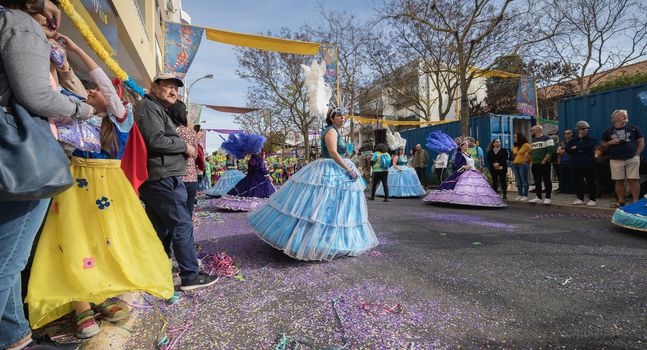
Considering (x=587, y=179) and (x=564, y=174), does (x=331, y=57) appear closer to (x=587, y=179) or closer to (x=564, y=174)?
(x=564, y=174)

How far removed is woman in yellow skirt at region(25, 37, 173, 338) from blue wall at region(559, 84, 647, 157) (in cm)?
949

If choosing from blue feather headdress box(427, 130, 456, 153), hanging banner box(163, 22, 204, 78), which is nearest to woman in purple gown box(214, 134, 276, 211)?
hanging banner box(163, 22, 204, 78)

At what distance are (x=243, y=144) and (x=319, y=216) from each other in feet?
13.2

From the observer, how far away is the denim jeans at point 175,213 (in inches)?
102

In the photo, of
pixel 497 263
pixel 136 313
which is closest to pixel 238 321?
pixel 136 313

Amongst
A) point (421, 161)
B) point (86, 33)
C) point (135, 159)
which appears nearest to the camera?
point (135, 159)

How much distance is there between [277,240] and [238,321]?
1.27 m

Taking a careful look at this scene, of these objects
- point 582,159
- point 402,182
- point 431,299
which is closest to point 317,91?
point 431,299

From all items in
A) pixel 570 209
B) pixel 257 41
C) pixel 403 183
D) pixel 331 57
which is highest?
pixel 331 57

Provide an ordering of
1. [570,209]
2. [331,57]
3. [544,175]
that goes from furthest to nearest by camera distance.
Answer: [331,57], [544,175], [570,209]

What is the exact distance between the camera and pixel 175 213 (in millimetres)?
2650

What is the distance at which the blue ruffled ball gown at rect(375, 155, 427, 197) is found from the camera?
34.8 ft

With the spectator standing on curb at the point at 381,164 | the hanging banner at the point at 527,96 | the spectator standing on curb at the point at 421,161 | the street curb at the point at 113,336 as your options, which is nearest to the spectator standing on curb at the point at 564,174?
the spectator standing on curb at the point at 381,164

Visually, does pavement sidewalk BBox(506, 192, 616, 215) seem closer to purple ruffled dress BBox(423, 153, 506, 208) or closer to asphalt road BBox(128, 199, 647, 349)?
purple ruffled dress BBox(423, 153, 506, 208)
